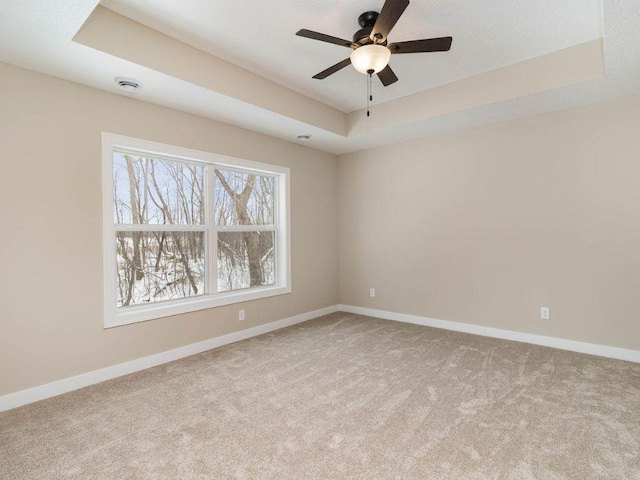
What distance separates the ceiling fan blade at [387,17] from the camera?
1.81m

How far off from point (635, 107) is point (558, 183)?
0.88 m

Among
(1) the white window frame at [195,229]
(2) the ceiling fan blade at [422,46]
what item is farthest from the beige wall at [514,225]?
(2) the ceiling fan blade at [422,46]

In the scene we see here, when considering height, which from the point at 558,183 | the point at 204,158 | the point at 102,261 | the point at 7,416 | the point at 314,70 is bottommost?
the point at 7,416

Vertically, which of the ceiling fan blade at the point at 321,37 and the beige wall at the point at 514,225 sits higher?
the ceiling fan blade at the point at 321,37

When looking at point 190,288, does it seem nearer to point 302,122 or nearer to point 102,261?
point 102,261

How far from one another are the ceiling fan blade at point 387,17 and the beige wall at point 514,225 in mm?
2408

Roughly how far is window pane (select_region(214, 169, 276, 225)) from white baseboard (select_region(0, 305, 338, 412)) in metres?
1.33

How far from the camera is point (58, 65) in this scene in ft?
8.06

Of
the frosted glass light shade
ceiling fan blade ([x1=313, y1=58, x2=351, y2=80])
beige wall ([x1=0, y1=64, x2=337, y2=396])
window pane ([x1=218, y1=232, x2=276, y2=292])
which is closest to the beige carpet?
beige wall ([x1=0, y1=64, x2=337, y2=396])

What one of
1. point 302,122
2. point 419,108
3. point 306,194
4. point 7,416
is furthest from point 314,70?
point 7,416

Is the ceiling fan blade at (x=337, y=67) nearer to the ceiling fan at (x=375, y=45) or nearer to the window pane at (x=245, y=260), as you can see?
the ceiling fan at (x=375, y=45)

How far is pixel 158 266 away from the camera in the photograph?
11.1ft

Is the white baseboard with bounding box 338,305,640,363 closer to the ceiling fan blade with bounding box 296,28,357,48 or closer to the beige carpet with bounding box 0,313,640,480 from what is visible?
the beige carpet with bounding box 0,313,640,480

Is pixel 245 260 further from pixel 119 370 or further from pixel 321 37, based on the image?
pixel 321 37
